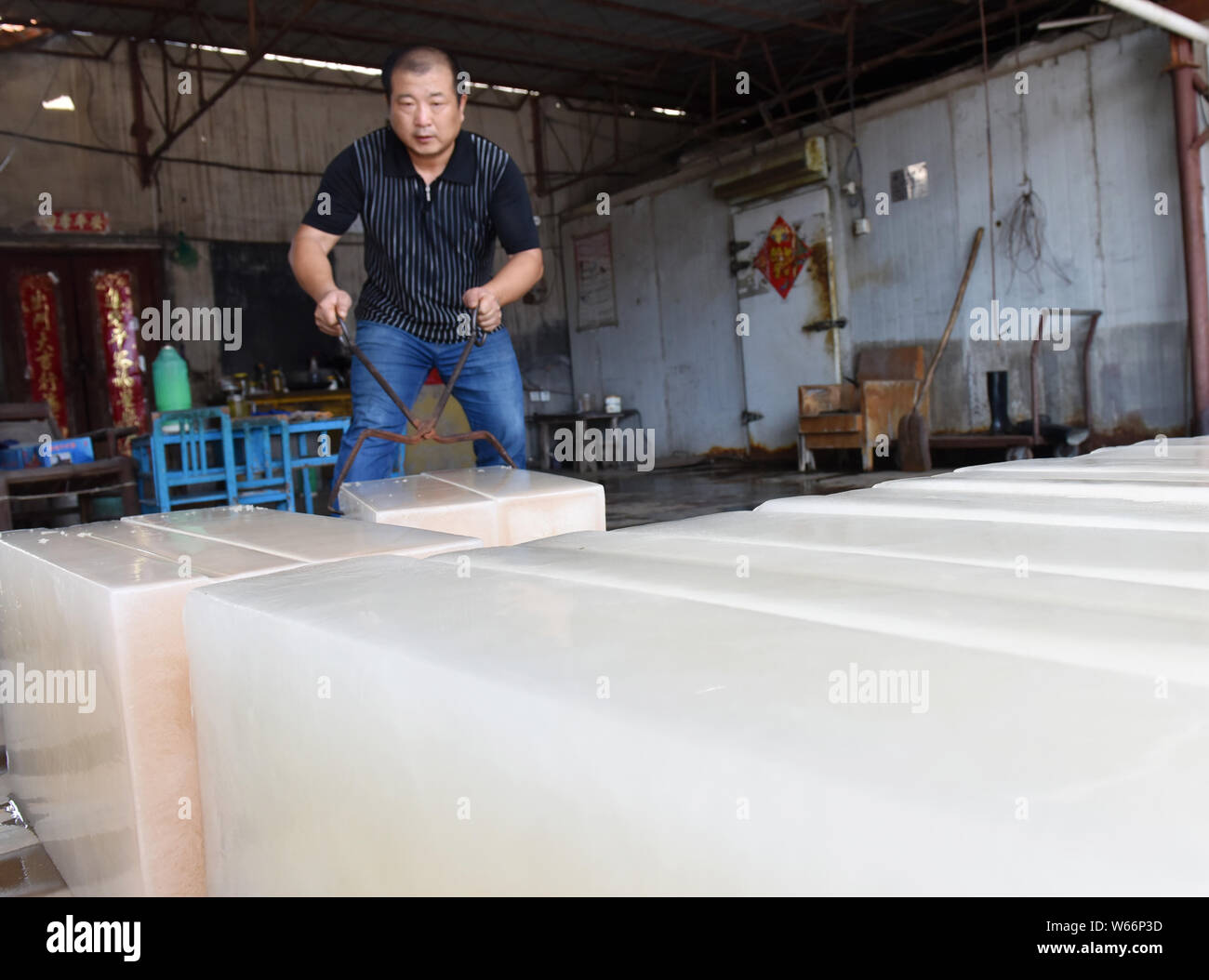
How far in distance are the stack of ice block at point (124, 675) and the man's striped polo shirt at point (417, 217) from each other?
1.70 meters

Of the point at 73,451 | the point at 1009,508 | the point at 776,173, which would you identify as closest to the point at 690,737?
the point at 1009,508

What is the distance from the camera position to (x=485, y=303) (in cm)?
263

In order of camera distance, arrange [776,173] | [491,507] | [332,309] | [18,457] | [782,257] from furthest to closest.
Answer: [782,257] < [776,173] < [18,457] < [332,309] < [491,507]

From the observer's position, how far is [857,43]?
9047mm

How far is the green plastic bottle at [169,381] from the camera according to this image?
5492mm

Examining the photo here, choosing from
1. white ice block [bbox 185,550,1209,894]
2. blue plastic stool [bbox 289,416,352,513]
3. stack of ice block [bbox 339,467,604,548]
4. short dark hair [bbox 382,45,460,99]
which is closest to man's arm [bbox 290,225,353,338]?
short dark hair [bbox 382,45,460,99]

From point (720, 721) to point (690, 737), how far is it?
0.02 meters

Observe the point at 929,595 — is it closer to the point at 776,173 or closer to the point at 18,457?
the point at 18,457

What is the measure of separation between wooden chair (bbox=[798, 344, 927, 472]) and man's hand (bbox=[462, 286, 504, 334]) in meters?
5.13

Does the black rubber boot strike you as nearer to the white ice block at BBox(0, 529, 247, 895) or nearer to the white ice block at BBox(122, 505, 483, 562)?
the white ice block at BBox(122, 505, 483, 562)

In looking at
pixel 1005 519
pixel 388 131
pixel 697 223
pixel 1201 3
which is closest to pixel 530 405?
pixel 697 223

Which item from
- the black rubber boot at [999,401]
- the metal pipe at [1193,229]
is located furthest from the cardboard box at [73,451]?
the metal pipe at [1193,229]

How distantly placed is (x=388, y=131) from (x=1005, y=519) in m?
2.44
